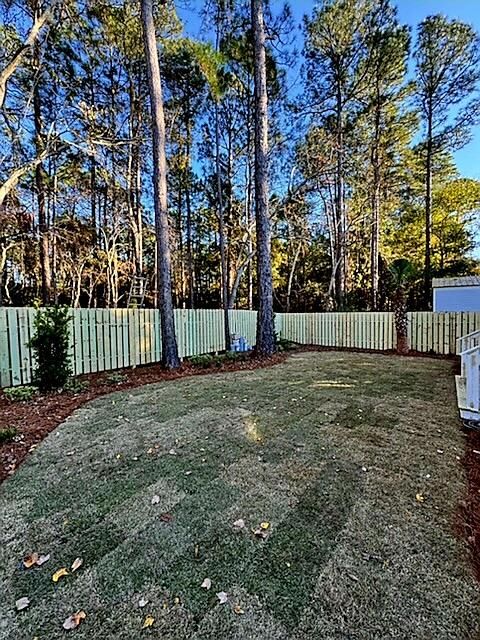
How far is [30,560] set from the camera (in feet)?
5.89

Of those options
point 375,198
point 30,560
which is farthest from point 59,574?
point 375,198

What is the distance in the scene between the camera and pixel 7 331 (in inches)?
205

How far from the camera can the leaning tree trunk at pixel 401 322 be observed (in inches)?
384

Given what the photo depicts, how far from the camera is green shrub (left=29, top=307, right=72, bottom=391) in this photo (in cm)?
472

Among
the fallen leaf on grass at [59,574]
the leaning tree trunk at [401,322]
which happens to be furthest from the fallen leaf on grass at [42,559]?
the leaning tree trunk at [401,322]

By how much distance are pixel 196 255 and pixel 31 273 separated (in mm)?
7876

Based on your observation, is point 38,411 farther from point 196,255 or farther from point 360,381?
point 196,255

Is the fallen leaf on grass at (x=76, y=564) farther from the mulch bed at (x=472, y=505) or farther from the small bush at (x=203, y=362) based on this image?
the small bush at (x=203, y=362)

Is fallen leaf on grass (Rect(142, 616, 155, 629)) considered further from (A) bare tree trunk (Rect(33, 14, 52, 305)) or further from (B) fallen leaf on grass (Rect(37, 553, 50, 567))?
(A) bare tree trunk (Rect(33, 14, 52, 305))

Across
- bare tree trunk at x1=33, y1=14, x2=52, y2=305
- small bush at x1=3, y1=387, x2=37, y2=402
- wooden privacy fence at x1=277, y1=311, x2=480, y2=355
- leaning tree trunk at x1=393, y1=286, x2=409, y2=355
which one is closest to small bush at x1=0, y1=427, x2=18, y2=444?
small bush at x1=3, y1=387, x2=37, y2=402

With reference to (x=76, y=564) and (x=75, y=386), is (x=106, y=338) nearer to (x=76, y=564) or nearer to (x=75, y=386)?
(x=75, y=386)

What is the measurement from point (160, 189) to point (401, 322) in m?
7.39

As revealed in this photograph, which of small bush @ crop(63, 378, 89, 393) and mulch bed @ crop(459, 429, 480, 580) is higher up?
small bush @ crop(63, 378, 89, 393)

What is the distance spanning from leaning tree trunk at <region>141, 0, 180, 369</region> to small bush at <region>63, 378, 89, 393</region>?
64.3 inches
